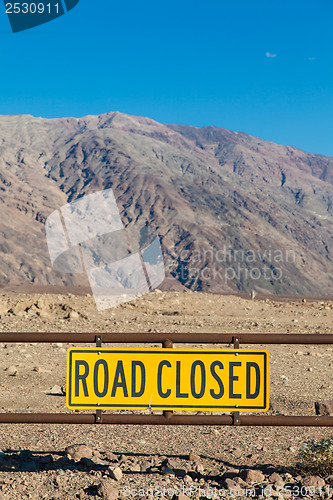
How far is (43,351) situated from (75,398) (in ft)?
30.1

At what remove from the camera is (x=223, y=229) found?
588 feet

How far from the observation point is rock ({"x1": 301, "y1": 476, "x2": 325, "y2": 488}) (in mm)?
4723

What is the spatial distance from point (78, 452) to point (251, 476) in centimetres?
178

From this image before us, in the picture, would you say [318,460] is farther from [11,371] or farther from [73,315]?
[73,315]

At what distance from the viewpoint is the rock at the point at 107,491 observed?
4.41 m

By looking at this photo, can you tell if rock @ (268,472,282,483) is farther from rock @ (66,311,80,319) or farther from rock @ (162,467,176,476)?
rock @ (66,311,80,319)

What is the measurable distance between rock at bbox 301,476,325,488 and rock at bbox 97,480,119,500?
1.68 metres

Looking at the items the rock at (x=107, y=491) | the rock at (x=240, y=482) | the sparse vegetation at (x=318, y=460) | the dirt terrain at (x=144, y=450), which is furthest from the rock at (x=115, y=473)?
the sparse vegetation at (x=318, y=460)

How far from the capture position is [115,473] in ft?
15.9

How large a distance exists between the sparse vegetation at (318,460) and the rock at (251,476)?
20.0 inches

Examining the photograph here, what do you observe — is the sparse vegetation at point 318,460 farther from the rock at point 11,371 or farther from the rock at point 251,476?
the rock at point 11,371

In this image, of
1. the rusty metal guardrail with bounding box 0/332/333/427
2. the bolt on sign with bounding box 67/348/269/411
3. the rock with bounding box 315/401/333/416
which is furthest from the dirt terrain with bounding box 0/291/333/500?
the bolt on sign with bounding box 67/348/269/411

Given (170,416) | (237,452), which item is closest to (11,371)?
(237,452)

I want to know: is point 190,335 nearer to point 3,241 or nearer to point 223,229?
point 3,241
